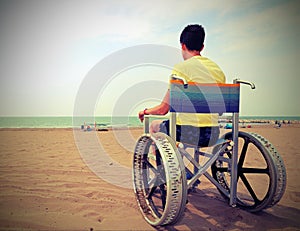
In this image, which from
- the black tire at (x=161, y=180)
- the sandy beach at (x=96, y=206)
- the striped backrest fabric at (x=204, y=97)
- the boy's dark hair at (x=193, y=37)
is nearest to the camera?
the black tire at (x=161, y=180)

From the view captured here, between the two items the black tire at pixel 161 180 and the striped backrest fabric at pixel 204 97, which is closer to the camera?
the black tire at pixel 161 180

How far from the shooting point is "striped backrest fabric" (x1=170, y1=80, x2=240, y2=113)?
→ 2.34 m

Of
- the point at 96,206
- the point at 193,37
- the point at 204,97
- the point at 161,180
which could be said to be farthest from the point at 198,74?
the point at 96,206

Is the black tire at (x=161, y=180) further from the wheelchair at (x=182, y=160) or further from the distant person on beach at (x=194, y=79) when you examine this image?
the distant person on beach at (x=194, y=79)

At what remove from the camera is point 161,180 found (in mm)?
2449

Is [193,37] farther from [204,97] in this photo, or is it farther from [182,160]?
[182,160]

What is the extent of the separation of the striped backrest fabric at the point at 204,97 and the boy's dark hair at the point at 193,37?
1.82 feet

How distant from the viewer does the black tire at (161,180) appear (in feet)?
6.65

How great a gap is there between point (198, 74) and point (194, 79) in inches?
2.7

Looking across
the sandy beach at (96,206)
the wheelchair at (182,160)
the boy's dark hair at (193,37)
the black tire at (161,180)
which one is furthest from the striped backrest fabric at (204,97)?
the sandy beach at (96,206)

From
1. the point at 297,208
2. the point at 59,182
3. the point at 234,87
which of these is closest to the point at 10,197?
the point at 59,182

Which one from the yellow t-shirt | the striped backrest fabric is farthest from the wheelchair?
the yellow t-shirt

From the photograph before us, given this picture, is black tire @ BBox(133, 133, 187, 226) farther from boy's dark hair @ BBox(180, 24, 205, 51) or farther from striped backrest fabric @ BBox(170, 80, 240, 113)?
boy's dark hair @ BBox(180, 24, 205, 51)

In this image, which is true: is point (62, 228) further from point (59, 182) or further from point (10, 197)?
point (59, 182)
